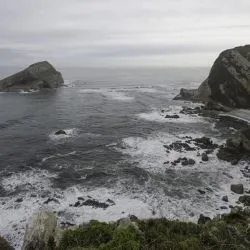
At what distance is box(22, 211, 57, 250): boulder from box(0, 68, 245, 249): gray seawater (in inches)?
391

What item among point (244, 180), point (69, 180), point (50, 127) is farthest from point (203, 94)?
point (69, 180)

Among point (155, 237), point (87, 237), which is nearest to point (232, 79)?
point (155, 237)

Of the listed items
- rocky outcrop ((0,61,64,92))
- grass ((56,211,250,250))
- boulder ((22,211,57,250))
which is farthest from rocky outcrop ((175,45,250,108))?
boulder ((22,211,57,250))

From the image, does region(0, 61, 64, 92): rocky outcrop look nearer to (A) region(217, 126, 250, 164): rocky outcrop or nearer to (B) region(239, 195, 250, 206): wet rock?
(A) region(217, 126, 250, 164): rocky outcrop

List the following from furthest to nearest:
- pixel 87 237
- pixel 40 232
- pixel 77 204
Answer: pixel 77 204, pixel 87 237, pixel 40 232

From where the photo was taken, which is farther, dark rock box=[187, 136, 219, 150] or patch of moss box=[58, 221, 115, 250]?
dark rock box=[187, 136, 219, 150]

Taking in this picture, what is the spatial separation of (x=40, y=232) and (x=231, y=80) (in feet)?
193

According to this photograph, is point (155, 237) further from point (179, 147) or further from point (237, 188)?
point (179, 147)

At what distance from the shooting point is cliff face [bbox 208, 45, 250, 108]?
6209 centimetres

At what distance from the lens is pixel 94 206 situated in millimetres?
25328

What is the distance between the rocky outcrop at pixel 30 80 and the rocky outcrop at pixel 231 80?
48.3 m

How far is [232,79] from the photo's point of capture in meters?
64.0

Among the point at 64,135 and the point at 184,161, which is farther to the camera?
the point at 64,135

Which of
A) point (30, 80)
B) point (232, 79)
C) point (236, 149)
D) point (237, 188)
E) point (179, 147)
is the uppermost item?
point (232, 79)
